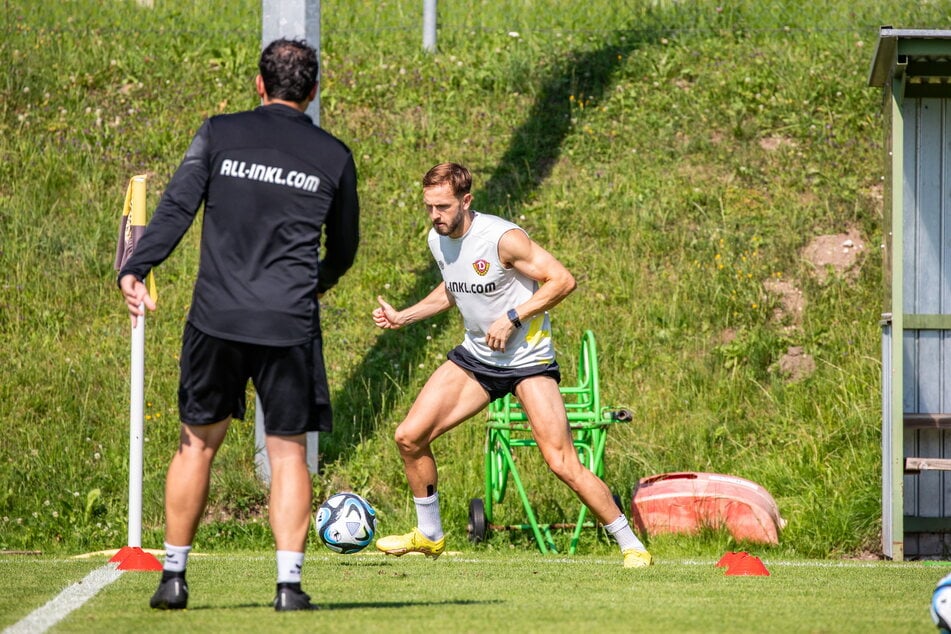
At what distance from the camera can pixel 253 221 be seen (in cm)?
460

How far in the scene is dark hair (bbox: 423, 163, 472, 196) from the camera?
702 centimetres

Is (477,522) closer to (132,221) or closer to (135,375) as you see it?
(135,375)

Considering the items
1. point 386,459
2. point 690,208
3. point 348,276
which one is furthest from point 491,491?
→ point 690,208

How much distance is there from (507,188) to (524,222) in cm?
63

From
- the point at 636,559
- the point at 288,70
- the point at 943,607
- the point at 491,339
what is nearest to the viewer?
the point at 943,607

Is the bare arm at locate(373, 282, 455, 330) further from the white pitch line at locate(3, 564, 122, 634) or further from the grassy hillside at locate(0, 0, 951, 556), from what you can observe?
the grassy hillside at locate(0, 0, 951, 556)

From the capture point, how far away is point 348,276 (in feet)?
39.9

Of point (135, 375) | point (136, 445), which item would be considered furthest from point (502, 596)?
point (135, 375)

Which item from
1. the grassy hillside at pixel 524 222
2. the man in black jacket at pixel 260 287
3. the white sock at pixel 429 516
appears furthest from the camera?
the grassy hillside at pixel 524 222

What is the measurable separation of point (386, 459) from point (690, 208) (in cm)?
415

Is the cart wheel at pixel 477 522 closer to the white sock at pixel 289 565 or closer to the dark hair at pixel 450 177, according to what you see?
the dark hair at pixel 450 177

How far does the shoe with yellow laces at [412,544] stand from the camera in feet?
25.1

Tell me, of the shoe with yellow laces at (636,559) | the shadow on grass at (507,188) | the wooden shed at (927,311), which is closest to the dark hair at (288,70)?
the shoe with yellow laces at (636,559)

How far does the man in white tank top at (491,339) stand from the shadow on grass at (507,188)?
11.2ft
